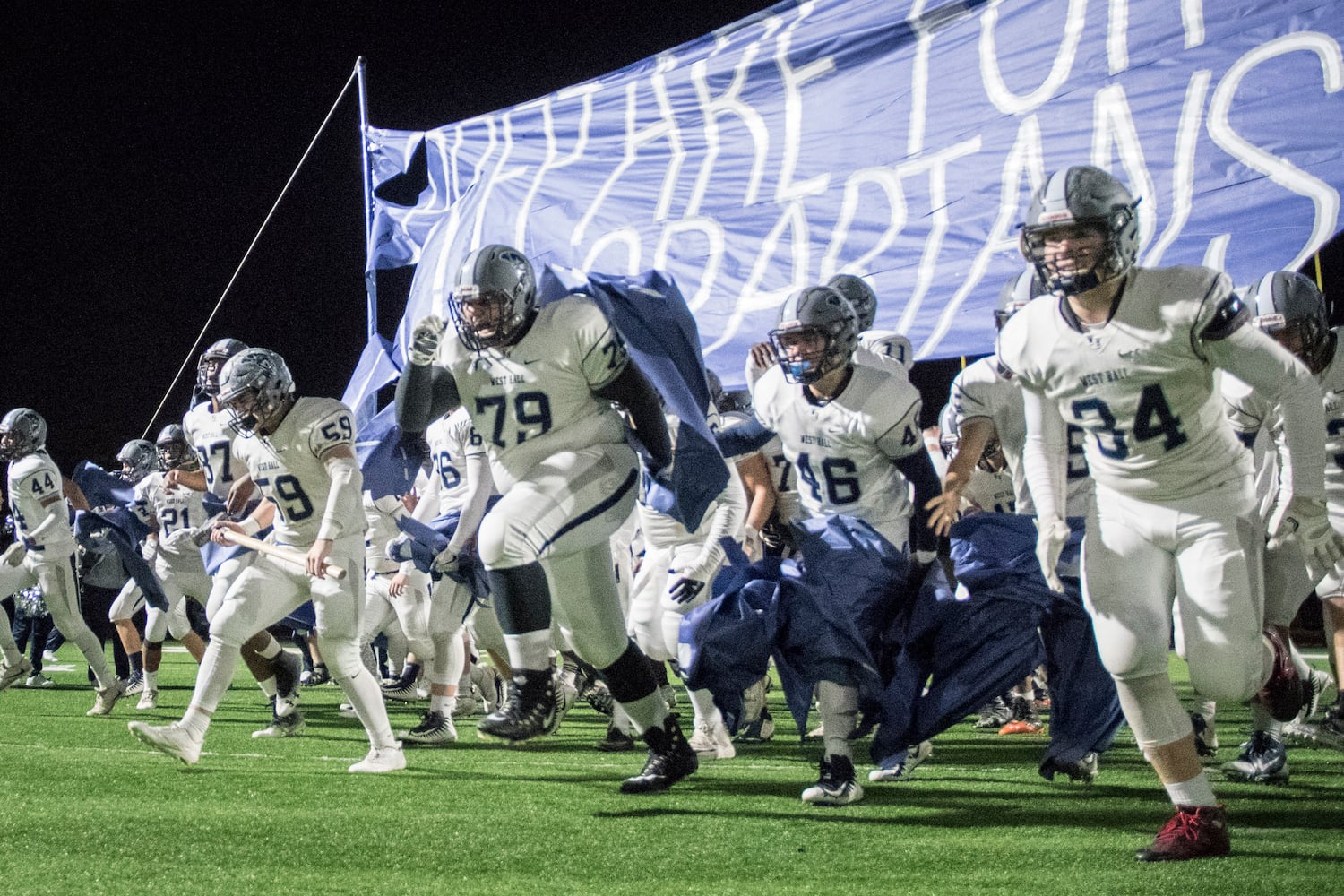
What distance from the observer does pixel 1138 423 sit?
3.77m

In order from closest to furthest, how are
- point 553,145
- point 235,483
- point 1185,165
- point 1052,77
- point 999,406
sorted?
point 999,406 < point 1185,165 < point 1052,77 < point 235,483 < point 553,145

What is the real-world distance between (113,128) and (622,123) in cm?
1133

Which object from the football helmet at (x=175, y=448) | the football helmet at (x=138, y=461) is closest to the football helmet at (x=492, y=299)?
the football helmet at (x=175, y=448)

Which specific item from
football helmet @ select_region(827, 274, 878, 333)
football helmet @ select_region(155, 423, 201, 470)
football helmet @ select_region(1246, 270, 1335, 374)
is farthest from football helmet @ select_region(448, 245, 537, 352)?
football helmet @ select_region(155, 423, 201, 470)

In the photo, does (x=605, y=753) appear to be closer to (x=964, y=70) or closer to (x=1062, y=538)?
(x=1062, y=538)

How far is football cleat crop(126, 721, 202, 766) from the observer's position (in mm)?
5418

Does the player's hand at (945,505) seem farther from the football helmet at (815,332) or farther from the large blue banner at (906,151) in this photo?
the large blue banner at (906,151)

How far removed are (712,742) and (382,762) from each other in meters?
1.49

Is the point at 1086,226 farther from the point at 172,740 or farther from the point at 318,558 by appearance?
the point at 172,740

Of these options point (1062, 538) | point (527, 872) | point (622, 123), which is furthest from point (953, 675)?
point (622, 123)

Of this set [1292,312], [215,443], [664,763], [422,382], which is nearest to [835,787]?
[664,763]

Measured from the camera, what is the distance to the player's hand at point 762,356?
629 centimetres

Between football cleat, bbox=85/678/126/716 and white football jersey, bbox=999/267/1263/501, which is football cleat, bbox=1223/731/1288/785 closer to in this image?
white football jersey, bbox=999/267/1263/501

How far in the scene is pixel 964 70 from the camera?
748 centimetres
